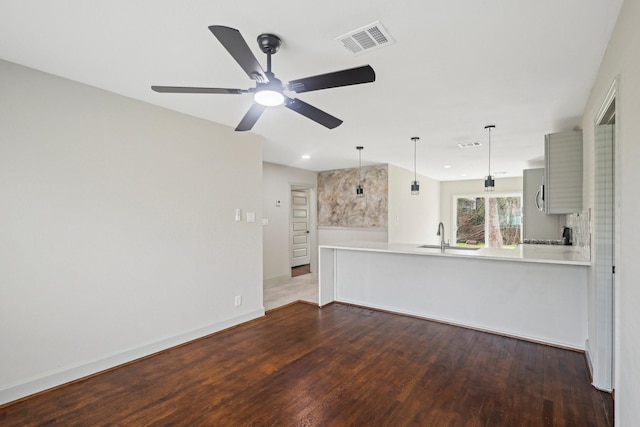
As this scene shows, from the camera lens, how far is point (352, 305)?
15.1ft

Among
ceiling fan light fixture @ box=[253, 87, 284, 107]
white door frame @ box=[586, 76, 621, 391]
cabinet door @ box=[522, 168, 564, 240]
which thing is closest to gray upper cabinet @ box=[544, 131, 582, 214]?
white door frame @ box=[586, 76, 621, 391]

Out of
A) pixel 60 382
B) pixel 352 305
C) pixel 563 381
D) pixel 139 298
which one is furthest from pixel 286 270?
pixel 563 381

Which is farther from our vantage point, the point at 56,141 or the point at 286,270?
the point at 286,270

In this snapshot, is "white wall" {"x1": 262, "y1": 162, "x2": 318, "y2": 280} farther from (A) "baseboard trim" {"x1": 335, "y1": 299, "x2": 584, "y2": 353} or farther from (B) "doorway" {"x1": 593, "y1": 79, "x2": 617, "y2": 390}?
(B) "doorway" {"x1": 593, "y1": 79, "x2": 617, "y2": 390}

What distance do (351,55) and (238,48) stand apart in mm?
882

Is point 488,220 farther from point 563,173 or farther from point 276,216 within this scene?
point 276,216

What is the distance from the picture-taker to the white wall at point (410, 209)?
659cm

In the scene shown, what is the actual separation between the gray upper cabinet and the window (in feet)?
19.1

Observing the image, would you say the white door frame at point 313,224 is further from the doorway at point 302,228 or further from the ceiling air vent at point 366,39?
the ceiling air vent at point 366,39

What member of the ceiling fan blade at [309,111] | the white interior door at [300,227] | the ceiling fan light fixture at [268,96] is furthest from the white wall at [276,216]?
the ceiling fan light fixture at [268,96]

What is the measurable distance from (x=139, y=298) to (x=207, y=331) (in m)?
0.88

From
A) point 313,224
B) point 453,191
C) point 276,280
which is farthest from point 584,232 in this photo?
point 453,191

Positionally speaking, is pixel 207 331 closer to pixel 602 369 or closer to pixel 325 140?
Answer: pixel 325 140

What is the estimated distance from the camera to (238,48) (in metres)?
1.58
